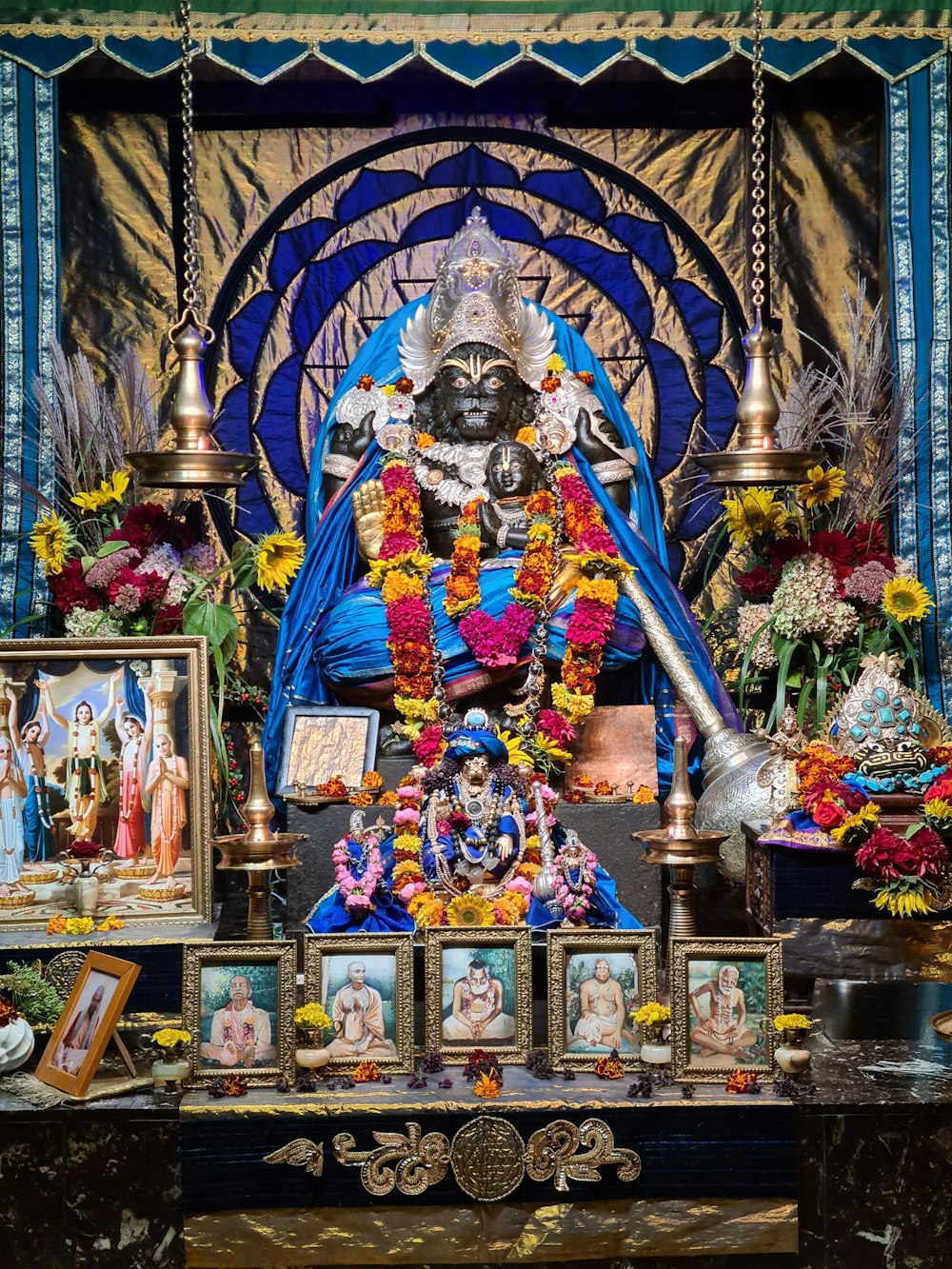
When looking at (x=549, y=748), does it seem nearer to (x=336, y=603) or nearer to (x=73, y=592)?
(x=336, y=603)

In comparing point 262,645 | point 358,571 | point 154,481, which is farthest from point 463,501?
point 154,481

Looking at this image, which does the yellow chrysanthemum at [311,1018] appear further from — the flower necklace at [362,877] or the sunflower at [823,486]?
the sunflower at [823,486]

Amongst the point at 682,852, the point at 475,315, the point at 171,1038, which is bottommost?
the point at 171,1038

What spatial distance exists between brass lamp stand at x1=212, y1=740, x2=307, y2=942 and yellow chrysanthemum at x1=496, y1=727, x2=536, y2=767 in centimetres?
91

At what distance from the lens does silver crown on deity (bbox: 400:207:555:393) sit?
6926 millimetres

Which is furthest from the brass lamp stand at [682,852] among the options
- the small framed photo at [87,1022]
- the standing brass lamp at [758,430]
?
the small framed photo at [87,1022]

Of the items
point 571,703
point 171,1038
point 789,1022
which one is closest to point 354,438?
point 571,703

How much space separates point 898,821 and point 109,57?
150 inches

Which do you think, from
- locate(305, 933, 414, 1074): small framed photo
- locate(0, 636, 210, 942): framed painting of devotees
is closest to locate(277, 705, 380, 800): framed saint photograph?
locate(0, 636, 210, 942): framed painting of devotees

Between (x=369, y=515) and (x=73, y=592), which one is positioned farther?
(x=369, y=515)

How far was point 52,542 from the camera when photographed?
6.48 metres

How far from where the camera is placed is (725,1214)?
4.20m

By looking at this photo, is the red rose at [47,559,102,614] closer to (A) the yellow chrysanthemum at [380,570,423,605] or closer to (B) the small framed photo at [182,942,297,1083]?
(A) the yellow chrysanthemum at [380,570,423,605]

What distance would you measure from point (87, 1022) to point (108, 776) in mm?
1326
